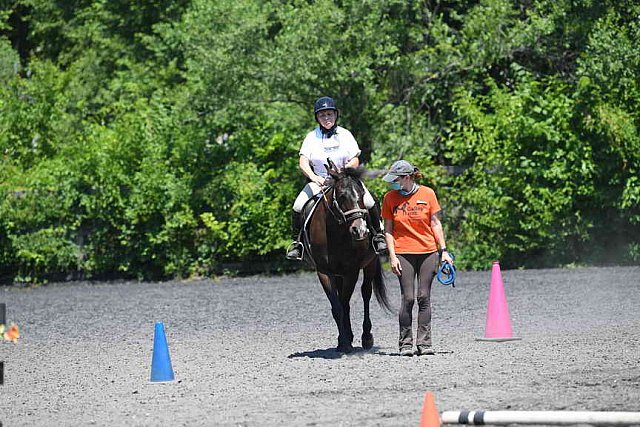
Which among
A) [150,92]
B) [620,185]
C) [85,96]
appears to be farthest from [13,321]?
[85,96]

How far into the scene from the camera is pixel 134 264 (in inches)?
923

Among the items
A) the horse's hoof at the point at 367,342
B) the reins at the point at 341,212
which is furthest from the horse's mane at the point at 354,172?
the horse's hoof at the point at 367,342

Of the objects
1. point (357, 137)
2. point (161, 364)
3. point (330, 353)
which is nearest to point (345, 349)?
point (330, 353)

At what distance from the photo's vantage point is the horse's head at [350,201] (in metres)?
11.1

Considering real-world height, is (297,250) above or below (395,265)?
above

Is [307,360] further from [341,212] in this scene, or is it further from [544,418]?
[544,418]

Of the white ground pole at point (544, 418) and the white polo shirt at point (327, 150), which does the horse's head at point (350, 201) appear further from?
the white ground pole at point (544, 418)

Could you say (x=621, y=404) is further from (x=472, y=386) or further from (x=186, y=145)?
(x=186, y=145)

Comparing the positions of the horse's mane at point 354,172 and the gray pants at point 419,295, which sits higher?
the horse's mane at point 354,172

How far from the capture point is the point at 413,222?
11109 mm

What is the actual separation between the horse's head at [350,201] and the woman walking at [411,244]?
0.30 metres

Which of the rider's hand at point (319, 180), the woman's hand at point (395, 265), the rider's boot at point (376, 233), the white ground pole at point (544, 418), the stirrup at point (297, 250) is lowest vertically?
the white ground pole at point (544, 418)

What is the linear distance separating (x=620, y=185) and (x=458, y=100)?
140 inches

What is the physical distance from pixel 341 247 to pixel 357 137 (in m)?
11.2
